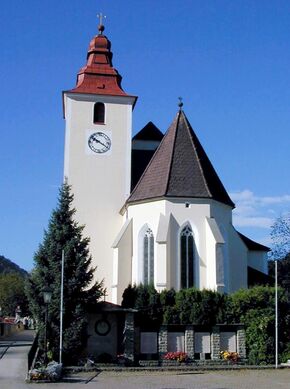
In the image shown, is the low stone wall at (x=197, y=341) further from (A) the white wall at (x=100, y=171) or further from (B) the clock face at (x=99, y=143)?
(B) the clock face at (x=99, y=143)

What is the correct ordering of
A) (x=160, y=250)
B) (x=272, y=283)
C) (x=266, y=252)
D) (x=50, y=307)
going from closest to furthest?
(x=50, y=307), (x=160, y=250), (x=272, y=283), (x=266, y=252)

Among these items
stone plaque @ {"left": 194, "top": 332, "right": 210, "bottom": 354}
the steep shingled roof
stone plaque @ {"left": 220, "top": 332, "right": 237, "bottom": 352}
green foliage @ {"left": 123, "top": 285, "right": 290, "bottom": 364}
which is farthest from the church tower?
stone plaque @ {"left": 220, "top": 332, "right": 237, "bottom": 352}

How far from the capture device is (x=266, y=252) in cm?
4156

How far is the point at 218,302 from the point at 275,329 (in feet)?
9.64

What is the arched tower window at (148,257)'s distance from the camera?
33.1 metres

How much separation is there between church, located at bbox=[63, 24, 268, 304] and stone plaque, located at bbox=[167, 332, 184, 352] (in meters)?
3.81

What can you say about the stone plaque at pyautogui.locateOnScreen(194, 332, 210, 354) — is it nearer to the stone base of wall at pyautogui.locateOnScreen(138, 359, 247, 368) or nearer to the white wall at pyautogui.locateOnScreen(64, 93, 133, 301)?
the stone base of wall at pyautogui.locateOnScreen(138, 359, 247, 368)

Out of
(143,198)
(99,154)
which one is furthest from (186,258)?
(99,154)

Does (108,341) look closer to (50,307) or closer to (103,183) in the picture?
(50,307)

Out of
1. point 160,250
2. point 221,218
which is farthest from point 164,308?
point 221,218

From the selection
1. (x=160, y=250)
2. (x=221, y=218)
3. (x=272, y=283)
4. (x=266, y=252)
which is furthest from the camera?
(x=266, y=252)

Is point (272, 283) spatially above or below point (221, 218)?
below

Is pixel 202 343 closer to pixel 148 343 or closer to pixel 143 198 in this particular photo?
pixel 148 343

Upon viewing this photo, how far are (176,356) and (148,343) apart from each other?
1.46 metres
